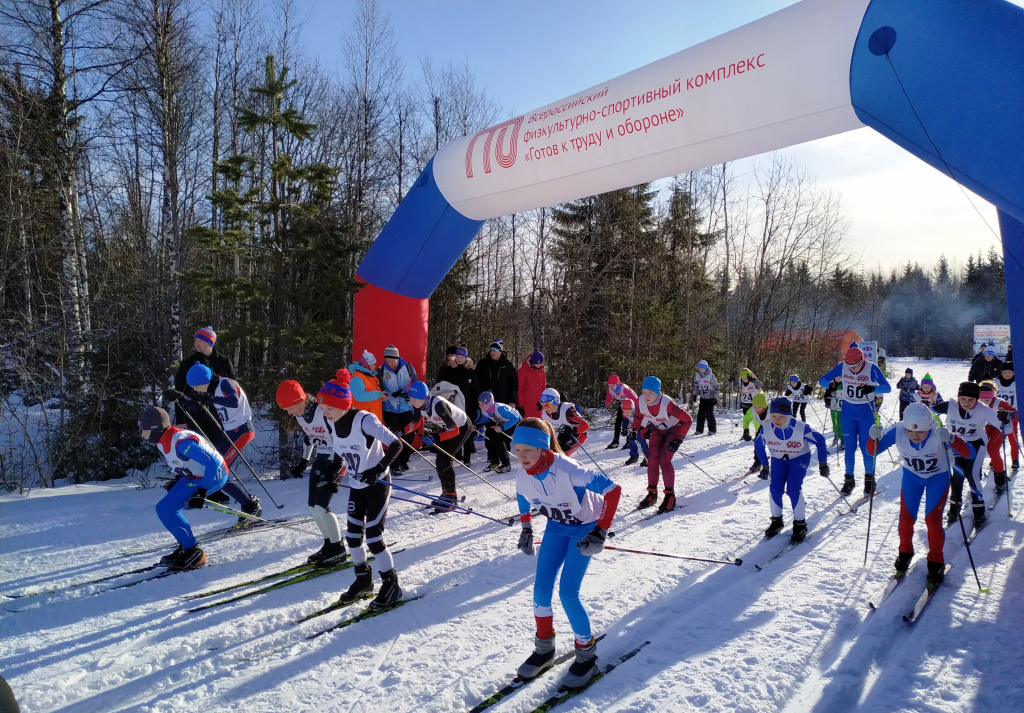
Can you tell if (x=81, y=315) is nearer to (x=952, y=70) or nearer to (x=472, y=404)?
(x=472, y=404)

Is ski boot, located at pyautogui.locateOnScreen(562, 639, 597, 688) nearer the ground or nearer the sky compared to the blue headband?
nearer the ground

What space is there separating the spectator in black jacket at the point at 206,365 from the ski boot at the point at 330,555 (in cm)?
267

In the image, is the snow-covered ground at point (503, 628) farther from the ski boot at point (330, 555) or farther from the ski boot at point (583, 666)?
the ski boot at point (330, 555)

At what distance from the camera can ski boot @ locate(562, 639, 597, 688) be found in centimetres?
348

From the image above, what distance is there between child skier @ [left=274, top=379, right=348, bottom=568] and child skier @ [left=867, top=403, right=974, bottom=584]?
503cm

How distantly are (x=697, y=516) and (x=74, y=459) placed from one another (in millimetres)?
9572

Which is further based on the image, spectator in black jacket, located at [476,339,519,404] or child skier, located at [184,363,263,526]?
spectator in black jacket, located at [476,339,519,404]

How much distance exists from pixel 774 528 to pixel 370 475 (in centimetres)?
429

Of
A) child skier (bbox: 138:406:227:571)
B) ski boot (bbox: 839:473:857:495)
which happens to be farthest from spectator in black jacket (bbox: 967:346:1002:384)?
child skier (bbox: 138:406:227:571)

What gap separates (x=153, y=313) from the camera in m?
11.5

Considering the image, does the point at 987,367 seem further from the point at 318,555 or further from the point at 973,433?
the point at 318,555

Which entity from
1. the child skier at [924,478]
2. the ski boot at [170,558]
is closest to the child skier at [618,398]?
the child skier at [924,478]

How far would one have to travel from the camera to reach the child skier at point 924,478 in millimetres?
4906

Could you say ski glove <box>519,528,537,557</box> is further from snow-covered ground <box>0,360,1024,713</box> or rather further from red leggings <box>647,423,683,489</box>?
red leggings <box>647,423,683,489</box>
